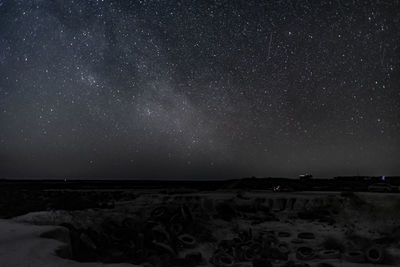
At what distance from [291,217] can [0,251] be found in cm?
1794

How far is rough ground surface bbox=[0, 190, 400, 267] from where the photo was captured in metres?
9.34

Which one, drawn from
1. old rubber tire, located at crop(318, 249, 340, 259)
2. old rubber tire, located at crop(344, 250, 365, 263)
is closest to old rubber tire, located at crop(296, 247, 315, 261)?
old rubber tire, located at crop(318, 249, 340, 259)

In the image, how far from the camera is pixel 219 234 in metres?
16.3

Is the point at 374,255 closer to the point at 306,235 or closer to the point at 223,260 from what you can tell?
the point at 306,235

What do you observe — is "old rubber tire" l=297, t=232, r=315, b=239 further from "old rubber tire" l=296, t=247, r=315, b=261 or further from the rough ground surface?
"old rubber tire" l=296, t=247, r=315, b=261

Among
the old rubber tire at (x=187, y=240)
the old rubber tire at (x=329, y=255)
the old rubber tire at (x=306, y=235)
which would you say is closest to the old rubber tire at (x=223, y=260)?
the old rubber tire at (x=187, y=240)

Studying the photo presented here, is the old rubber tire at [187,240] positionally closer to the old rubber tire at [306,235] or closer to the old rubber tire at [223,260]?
the old rubber tire at [223,260]

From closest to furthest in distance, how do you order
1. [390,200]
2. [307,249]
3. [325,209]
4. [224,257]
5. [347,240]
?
[224,257]
[307,249]
[347,240]
[390,200]
[325,209]

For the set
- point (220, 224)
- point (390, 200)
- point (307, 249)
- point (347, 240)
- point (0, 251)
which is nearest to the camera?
point (0, 251)

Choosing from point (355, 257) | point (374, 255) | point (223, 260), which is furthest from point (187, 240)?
point (374, 255)

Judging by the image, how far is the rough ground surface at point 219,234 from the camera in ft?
30.6

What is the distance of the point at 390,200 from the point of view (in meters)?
19.6

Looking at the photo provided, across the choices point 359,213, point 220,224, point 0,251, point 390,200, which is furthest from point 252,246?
point 390,200

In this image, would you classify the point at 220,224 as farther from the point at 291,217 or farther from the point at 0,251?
the point at 0,251
